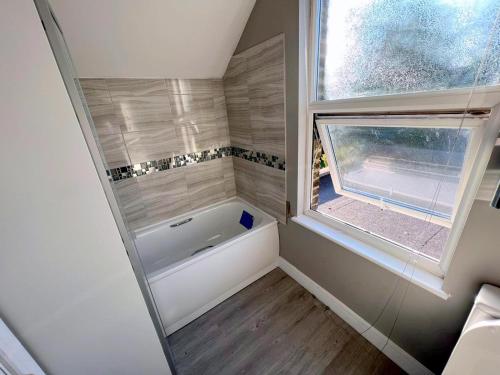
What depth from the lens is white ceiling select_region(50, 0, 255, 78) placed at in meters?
1.20

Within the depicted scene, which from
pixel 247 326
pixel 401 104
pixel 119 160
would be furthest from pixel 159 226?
pixel 401 104

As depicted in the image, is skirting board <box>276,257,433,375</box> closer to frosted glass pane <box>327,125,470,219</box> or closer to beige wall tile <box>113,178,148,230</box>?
frosted glass pane <box>327,125,470,219</box>

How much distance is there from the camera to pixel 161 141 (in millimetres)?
1915

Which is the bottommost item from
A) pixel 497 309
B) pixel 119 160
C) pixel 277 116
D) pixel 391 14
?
pixel 497 309

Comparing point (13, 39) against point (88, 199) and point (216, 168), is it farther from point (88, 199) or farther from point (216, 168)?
point (216, 168)

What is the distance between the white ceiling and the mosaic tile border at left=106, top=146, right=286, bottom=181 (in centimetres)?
73

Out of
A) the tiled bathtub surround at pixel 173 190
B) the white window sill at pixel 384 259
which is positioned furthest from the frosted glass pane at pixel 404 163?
the tiled bathtub surround at pixel 173 190

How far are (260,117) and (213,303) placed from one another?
5.28ft

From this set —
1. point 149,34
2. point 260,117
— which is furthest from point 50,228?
point 260,117

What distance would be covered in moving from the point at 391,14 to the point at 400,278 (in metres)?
1.35

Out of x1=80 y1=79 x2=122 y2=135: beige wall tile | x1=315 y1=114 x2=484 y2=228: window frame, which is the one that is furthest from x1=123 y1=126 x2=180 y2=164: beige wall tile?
x1=315 y1=114 x2=484 y2=228: window frame

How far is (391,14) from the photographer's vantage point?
0.98m

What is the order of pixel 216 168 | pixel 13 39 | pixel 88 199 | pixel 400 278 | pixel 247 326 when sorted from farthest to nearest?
pixel 216 168 → pixel 247 326 → pixel 400 278 → pixel 88 199 → pixel 13 39

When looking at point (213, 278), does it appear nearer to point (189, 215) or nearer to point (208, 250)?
point (208, 250)
